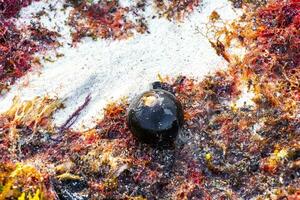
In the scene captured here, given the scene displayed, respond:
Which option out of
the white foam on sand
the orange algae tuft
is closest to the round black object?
the orange algae tuft

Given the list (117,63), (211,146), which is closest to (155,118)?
(211,146)

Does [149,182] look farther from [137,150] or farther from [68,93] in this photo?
[68,93]

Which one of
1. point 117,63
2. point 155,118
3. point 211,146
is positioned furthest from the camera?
point 117,63

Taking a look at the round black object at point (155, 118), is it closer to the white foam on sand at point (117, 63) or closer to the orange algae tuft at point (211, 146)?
the orange algae tuft at point (211, 146)

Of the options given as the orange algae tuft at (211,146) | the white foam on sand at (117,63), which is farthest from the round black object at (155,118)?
the white foam on sand at (117,63)

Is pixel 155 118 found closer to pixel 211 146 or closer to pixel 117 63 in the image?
pixel 211 146

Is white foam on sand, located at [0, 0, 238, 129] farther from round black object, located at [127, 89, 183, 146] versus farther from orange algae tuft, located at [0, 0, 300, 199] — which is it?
round black object, located at [127, 89, 183, 146]
